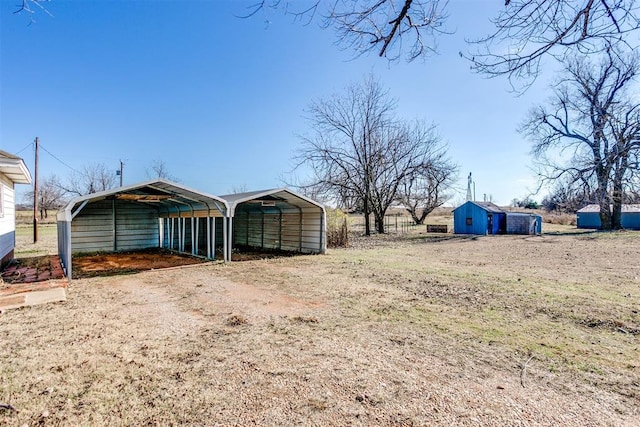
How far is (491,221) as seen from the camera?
23.9 meters

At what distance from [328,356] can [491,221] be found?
78.4 ft

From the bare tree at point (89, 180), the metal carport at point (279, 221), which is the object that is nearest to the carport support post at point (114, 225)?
the metal carport at point (279, 221)

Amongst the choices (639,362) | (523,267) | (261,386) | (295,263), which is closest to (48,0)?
(261,386)

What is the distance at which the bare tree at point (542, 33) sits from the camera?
2312 millimetres

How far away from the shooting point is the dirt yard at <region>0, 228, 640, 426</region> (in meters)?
2.46

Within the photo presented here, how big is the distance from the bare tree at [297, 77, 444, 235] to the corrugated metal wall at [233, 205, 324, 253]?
6.37 m

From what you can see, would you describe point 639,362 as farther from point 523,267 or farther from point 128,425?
point 523,267

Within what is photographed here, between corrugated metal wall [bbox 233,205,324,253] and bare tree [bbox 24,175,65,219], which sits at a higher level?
bare tree [bbox 24,175,65,219]

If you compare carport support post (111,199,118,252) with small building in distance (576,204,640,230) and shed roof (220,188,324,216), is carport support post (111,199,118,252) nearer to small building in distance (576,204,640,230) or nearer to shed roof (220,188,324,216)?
shed roof (220,188,324,216)

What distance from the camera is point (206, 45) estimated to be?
10000 mm

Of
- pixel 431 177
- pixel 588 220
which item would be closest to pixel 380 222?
pixel 431 177

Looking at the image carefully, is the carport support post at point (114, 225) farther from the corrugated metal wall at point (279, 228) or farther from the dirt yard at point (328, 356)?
the dirt yard at point (328, 356)

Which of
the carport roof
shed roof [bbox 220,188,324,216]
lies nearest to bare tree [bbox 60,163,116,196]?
the carport roof

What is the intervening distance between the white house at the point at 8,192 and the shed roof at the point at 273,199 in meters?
4.96
